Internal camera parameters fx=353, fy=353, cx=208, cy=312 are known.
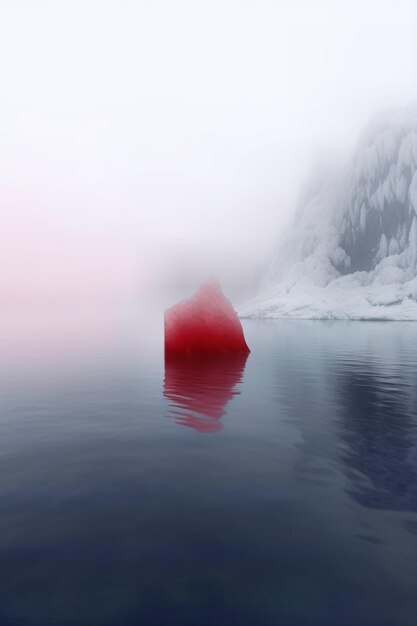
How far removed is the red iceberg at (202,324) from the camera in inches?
703

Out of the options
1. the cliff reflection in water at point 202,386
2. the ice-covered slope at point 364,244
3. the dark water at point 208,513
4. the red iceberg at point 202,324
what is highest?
the ice-covered slope at point 364,244

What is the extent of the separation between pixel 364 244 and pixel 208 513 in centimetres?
8093

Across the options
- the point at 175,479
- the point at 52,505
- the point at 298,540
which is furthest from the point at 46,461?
the point at 298,540

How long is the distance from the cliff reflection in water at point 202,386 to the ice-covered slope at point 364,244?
2196 inches

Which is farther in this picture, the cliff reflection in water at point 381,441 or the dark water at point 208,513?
the cliff reflection in water at point 381,441

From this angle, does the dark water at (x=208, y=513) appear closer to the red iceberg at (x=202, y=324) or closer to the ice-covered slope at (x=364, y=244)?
the red iceberg at (x=202, y=324)

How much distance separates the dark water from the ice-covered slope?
64213 millimetres

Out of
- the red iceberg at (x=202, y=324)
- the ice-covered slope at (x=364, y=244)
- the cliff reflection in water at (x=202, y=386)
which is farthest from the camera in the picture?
the ice-covered slope at (x=364, y=244)

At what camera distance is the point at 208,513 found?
4.39 m

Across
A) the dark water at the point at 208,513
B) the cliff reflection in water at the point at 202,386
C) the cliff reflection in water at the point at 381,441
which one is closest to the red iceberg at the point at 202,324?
the cliff reflection in water at the point at 202,386

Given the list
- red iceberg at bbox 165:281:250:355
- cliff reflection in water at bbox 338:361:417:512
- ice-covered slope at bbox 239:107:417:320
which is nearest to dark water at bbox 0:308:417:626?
cliff reflection in water at bbox 338:361:417:512

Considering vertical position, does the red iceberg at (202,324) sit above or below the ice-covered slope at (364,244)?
below

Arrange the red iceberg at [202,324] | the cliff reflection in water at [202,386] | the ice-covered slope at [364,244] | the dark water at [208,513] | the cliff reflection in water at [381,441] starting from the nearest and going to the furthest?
the dark water at [208,513] → the cliff reflection in water at [381,441] → the cliff reflection in water at [202,386] → the red iceberg at [202,324] → the ice-covered slope at [364,244]

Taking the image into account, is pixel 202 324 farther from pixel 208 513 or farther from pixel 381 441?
pixel 208 513
